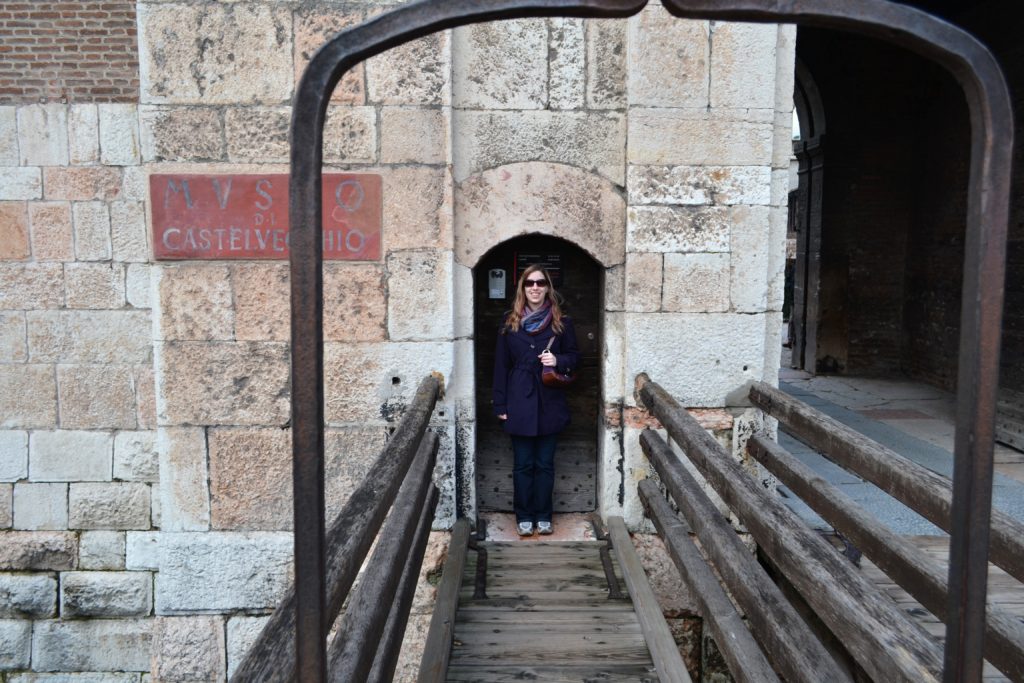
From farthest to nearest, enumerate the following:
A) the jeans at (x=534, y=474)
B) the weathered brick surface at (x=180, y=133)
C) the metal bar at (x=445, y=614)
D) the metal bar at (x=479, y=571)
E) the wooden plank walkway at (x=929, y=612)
→ 1. the jeans at (x=534, y=474)
2. the weathered brick surface at (x=180, y=133)
3. the metal bar at (x=479, y=571)
4. the wooden plank walkway at (x=929, y=612)
5. the metal bar at (x=445, y=614)

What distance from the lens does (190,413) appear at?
11.5 feet

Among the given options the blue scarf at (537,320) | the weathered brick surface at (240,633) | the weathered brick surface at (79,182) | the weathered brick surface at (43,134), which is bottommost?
the weathered brick surface at (240,633)

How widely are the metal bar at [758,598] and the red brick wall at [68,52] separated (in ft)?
13.4

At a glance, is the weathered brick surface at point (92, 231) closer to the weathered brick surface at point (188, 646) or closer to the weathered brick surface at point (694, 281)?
the weathered brick surface at point (188, 646)

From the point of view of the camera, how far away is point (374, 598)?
190cm

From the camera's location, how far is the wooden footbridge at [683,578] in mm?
1668

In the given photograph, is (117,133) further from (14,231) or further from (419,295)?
(419,295)

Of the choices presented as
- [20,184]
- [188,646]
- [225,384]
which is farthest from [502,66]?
[188,646]

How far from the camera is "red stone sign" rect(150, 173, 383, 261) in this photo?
3381 millimetres

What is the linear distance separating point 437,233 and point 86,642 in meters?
3.62

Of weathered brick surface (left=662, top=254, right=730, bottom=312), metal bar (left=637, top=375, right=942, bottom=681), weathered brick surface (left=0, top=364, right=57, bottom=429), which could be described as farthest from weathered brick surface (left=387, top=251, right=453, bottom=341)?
weathered brick surface (left=0, top=364, right=57, bottom=429)

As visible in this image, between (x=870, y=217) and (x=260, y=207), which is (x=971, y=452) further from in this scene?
(x=870, y=217)

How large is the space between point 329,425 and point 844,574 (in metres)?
2.52

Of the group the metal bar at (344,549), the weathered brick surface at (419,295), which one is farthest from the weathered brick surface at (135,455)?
the metal bar at (344,549)
